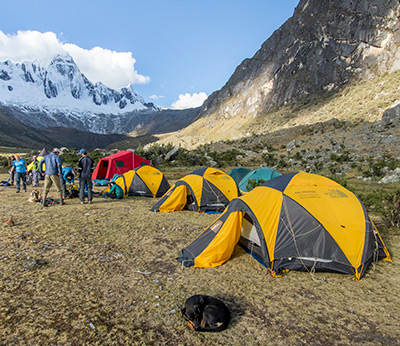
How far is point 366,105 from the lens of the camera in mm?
43719

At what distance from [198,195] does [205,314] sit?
596 cm

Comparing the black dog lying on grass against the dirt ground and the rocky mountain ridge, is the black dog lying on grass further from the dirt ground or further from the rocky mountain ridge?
the rocky mountain ridge

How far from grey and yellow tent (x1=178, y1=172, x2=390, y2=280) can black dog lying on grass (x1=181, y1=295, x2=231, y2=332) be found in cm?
142

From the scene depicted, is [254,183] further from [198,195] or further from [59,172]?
[59,172]

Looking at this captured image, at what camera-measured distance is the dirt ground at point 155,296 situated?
3158 millimetres

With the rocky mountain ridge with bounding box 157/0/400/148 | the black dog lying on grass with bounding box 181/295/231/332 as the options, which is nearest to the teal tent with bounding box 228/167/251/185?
the black dog lying on grass with bounding box 181/295/231/332

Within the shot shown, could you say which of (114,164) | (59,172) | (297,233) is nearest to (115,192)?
(59,172)

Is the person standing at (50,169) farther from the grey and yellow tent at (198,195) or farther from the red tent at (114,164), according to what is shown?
the red tent at (114,164)

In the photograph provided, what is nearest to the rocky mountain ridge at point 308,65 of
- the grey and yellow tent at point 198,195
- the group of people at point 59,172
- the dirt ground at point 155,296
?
the grey and yellow tent at point 198,195

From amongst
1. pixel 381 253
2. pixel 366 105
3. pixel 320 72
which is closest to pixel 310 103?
pixel 320 72

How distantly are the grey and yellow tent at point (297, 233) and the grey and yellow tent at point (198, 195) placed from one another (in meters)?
3.58

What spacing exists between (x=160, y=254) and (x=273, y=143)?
127ft

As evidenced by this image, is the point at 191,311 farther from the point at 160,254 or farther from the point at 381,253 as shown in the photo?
the point at 381,253

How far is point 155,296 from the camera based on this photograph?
155 inches
